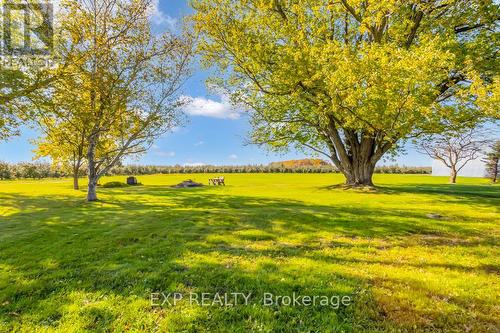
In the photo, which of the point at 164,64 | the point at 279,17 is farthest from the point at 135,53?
the point at 279,17

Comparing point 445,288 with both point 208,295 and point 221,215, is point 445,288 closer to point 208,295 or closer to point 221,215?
point 208,295

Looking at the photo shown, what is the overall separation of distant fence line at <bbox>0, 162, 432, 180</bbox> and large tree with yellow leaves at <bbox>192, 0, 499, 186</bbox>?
4712cm

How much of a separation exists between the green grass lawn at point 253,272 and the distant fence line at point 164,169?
2243 inches

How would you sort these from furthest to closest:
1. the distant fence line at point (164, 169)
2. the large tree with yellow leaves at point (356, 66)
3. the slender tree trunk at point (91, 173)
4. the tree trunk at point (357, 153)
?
the distant fence line at point (164, 169), the tree trunk at point (357, 153), the slender tree trunk at point (91, 173), the large tree with yellow leaves at point (356, 66)

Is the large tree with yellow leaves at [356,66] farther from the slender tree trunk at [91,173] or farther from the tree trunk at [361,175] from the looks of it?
the slender tree trunk at [91,173]

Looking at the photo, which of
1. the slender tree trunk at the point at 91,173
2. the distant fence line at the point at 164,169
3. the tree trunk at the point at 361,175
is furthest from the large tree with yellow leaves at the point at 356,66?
the distant fence line at the point at 164,169

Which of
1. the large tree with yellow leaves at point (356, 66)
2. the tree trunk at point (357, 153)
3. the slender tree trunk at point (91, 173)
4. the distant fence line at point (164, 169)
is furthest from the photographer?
the distant fence line at point (164, 169)

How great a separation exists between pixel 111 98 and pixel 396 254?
2192 cm

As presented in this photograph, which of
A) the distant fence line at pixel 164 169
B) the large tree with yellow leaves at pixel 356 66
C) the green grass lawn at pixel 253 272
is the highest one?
the large tree with yellow leaves at pixel 356 66

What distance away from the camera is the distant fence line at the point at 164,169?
66.8 metres

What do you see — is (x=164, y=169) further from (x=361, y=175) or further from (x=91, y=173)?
(x=361, y=175)

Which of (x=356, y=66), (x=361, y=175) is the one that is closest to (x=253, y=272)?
(x=356, y=66)

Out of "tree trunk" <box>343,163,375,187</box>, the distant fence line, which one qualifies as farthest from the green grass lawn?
the distant fence line

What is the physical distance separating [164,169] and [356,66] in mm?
79413
